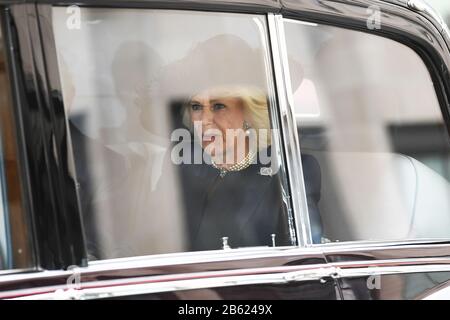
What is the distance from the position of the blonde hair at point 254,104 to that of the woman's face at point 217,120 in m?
0.01

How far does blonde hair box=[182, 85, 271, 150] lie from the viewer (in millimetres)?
2178

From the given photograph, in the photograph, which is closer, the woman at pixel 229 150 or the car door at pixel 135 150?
the car door at pixel 135 150

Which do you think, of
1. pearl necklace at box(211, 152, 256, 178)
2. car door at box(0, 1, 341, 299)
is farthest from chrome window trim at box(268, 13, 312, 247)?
pearl necklace at box(211, 152, 256, 178)

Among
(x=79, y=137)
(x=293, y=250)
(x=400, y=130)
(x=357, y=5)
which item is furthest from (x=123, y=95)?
(x=400, y=130)

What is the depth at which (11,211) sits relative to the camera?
5.97 ft

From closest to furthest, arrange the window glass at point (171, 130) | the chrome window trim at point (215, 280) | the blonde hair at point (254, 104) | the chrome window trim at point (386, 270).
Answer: the chrome window trim at point (215, 280)
the window glass at point (171, 130)
the chrome window trim at point (386, 270)
the blonde hair at point (254, 104)

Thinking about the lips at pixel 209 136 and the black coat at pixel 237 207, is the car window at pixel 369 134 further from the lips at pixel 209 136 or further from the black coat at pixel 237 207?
the lips at pixel 209 136

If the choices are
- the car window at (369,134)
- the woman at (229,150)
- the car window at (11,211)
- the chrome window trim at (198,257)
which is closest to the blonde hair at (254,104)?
the woman at (229,150)

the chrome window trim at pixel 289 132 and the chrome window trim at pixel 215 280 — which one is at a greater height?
the chrome window trim at pixel 289 132

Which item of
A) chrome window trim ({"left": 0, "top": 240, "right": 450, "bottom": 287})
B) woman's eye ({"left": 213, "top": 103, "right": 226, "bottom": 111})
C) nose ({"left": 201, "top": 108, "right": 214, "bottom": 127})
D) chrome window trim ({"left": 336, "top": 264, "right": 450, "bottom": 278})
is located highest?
woman's eye ({"left": 213, "top": 103, "right": 226, "bottom": 111})

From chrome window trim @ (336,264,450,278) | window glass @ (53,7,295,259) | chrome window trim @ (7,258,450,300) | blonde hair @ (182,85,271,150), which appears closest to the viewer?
chrome window trim @ (7,258,450,300)

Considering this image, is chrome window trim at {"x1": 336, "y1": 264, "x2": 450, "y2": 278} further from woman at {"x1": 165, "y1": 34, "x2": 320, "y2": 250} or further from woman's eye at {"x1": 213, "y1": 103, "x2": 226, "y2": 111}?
woman's eye at {"x1": 213, "y1": 103, "x2": 226, "y2": 111}

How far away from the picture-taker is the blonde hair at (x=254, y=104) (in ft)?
7.14

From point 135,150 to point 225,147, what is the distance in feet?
0.94
